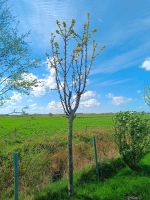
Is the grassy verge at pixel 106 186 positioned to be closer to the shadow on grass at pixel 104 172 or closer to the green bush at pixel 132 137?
the shadow on grass at pixel 104 172

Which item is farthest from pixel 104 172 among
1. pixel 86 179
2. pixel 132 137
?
pixel 132 137

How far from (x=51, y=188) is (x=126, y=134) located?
503 cm

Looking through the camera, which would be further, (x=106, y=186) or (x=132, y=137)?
(x=132, y=137)

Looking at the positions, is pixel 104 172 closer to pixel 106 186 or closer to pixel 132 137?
pixel 132 137

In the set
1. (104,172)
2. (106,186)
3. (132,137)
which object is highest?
(132,137)

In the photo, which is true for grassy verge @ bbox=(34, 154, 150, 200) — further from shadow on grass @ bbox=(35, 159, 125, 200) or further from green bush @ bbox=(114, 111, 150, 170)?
green bush @ bbox=(114, 111, 150, 170)

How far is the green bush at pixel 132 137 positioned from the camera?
1392cm

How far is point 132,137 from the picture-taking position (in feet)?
46.3

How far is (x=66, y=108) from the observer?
34.8 ft

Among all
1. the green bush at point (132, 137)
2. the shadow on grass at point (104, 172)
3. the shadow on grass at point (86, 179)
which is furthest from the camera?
the green bush at point (132, 137)

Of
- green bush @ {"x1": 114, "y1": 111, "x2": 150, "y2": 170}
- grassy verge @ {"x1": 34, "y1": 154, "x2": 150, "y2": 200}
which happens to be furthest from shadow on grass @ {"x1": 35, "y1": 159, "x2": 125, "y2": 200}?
green bush @ {"x1": 114, "y1": 111, "x2": 150, "y2": 170}

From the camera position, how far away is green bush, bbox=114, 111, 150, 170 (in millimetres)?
13922

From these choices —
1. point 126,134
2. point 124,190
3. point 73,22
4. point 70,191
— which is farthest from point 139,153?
point 73,22

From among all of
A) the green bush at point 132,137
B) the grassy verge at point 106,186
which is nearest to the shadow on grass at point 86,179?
the grassy verge at point 106,186
